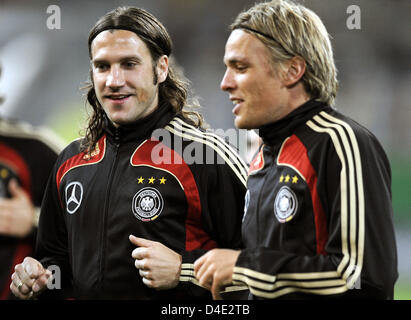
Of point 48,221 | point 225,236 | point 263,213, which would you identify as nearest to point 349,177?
point 263,213

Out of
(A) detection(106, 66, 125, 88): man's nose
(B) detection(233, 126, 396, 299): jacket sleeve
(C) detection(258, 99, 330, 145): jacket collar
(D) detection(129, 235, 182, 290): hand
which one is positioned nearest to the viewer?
(B) detection(233, 126, 396, 299): jacket sleeve

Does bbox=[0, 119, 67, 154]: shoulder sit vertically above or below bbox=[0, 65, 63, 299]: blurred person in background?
above

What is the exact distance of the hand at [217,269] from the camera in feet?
4.86

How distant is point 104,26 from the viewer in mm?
2074

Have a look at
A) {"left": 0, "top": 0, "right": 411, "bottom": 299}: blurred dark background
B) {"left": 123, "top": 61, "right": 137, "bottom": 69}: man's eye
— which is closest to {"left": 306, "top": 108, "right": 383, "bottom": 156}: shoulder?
{"left": 123, "top": 61, "right": 137, "bottom": 69}: man's eye

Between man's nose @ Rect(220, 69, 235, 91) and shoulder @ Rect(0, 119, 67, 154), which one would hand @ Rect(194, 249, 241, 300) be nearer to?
man's nose @ Rect(220, 69, 235, 91)

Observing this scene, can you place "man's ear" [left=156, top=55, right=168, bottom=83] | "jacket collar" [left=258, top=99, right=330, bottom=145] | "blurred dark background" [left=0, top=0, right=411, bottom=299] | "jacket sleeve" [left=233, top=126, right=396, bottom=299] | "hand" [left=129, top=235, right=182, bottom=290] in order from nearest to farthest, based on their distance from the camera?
"jacket sleeve" [left=233, top=126, right=396, bottom=299], "jacket collar" [left=258, top=99, right=330, bottom=145], "hand" [left=129, top=235, right=182, bottom=290], "man's ear" [left=156, top=55, right=168, bottom=83], "blurred dark background" [left=0, top=0, right=411, bottom=299]

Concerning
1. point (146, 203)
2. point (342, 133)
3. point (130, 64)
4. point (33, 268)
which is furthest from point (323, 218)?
point (33, 268)

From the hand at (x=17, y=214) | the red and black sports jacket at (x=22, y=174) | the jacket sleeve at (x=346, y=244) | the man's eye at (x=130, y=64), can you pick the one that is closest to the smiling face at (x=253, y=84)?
the jacket sleeve at (x=346, y=244)

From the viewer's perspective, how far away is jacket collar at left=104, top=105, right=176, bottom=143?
6.80 feet

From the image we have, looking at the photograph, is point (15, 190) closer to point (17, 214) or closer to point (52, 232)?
point (17, 214)

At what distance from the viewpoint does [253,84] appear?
1640 millimetres

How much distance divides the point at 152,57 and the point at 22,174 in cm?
114
